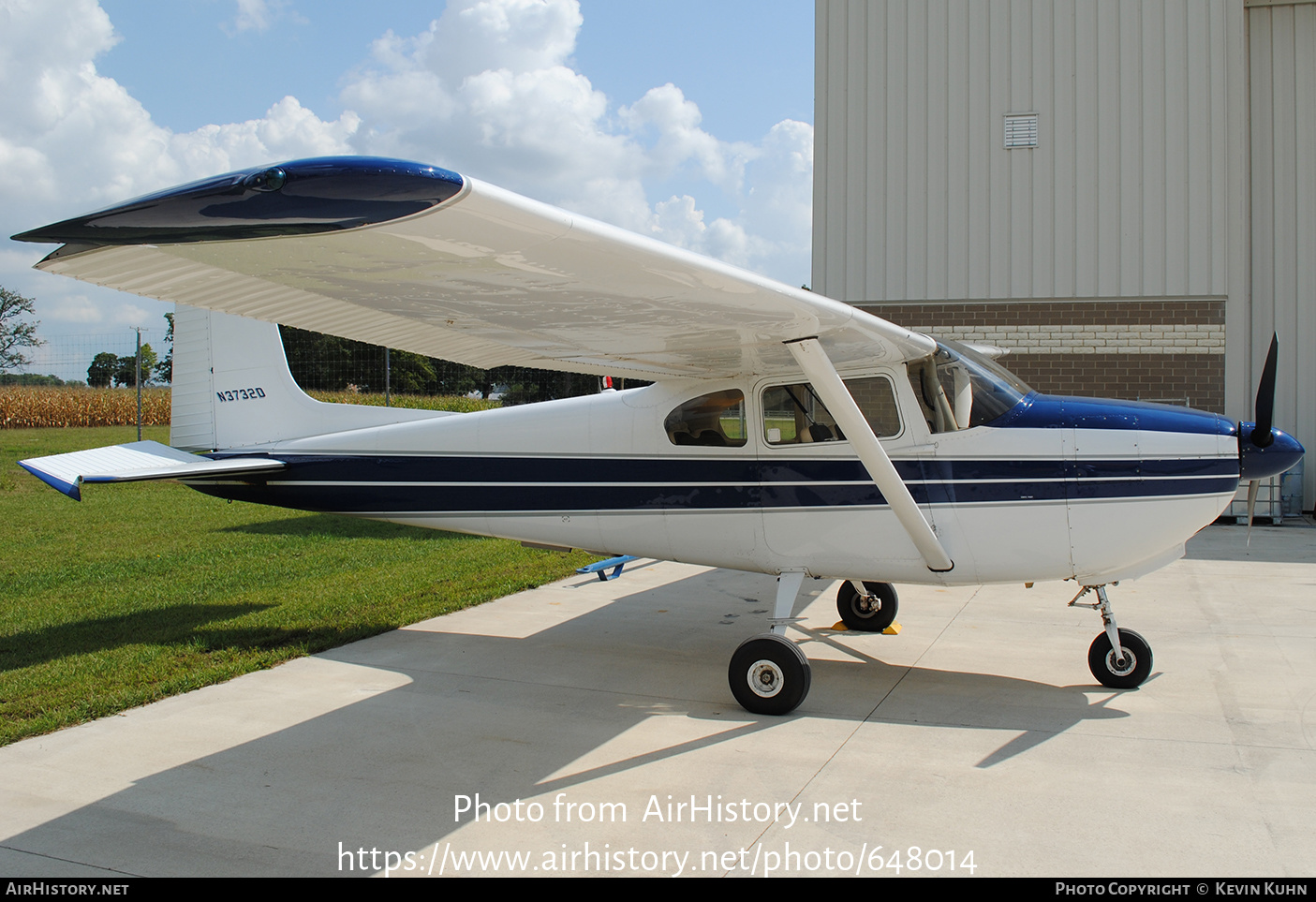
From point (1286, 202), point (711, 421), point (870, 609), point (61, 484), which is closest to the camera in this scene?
point (61, 484)

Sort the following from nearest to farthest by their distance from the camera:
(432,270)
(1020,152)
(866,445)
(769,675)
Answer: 1. (432,270)
2. (866,445)
3. (769,675)
4. (1020,152)

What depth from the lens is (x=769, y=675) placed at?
195 inches

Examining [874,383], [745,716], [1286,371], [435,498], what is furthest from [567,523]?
[1286,371]

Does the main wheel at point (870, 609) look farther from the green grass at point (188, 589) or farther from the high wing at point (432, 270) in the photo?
the green grass at point (188, 589)

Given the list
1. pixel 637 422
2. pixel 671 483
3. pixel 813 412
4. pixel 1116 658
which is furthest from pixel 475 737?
pixel 1116 658

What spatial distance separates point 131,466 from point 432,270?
4070mm

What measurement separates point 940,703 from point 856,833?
183 centimetres

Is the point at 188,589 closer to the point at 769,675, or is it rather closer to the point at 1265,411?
the point at 769,675

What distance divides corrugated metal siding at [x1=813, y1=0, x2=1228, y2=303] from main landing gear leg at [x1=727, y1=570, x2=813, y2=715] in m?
9.52

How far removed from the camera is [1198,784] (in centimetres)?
388

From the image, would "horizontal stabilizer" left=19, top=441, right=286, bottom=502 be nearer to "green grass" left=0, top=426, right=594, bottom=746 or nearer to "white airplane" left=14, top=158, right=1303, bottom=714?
"white airplane" left=14, top=158, right=1303, bottom=714

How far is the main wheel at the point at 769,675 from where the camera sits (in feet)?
16.0

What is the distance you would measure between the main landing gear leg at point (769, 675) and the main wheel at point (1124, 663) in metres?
1.80
